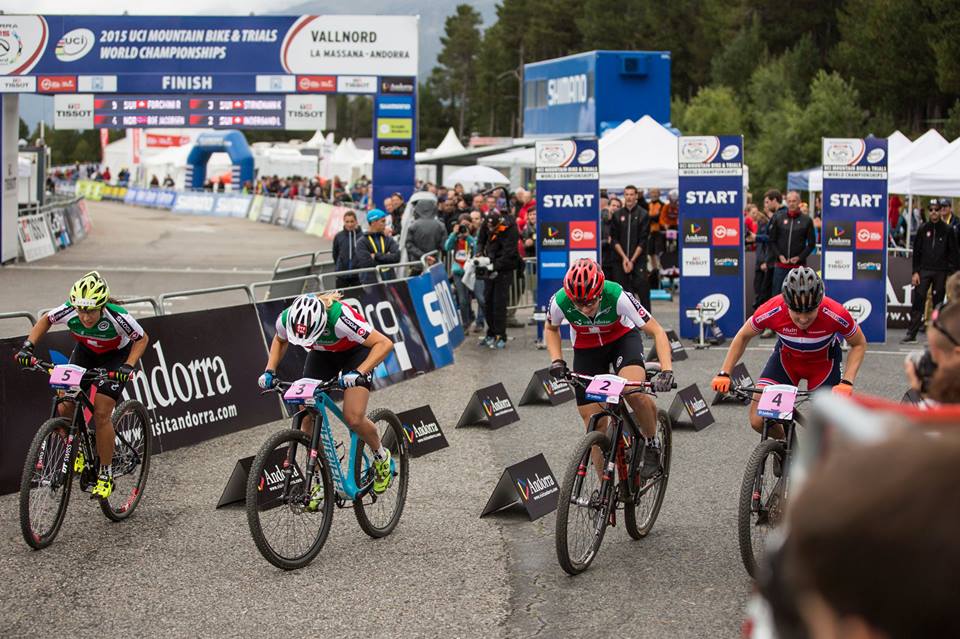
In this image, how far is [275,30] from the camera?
1067 inches

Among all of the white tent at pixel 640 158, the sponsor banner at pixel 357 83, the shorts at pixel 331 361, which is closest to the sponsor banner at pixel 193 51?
the sponsor banner at pixel 357 83

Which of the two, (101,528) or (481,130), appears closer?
(101,528)

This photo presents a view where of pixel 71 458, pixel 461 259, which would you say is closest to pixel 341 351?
pixel 71 458

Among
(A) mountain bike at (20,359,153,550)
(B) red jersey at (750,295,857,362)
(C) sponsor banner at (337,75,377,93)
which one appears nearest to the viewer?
(A) mountain bike at (20,359,153,550)

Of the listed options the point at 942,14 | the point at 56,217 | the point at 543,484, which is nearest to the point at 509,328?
the point at 543,484

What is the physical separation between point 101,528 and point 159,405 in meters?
2.39

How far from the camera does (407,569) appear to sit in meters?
6.98

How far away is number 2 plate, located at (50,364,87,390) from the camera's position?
25.1 ft

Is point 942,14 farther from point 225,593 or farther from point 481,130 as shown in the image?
point 481,130

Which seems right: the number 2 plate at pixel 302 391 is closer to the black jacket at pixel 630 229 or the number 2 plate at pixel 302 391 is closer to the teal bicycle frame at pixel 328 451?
the teal bicycle frame at pixel 328 451

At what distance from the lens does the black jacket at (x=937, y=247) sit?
1669cm

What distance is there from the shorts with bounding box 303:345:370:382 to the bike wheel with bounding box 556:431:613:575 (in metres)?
1.69

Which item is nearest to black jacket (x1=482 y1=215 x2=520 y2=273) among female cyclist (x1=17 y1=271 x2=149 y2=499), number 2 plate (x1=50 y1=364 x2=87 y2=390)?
female cyclist (x1=17 y1=271 x2=149 y2=499)

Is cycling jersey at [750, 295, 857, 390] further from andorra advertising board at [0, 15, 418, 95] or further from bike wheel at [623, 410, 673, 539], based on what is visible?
andorra advertising board at [0, 15, 418, 95]
